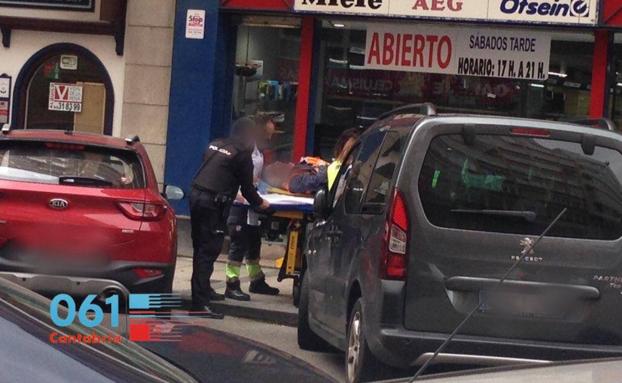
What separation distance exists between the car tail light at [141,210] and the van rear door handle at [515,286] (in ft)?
9.58

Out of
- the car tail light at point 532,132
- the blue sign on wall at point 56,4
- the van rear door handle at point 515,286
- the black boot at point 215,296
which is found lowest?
the black boot at point 215,296

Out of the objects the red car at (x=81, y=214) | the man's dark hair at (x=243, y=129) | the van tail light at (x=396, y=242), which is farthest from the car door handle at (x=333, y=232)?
the man's dark hair at (x=243, y=129)

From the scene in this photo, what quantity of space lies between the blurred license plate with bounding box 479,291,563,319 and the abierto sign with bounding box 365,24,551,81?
25.0 ft

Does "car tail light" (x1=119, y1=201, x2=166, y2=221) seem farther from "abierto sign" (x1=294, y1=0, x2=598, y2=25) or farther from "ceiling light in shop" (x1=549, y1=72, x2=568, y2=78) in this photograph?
"ceiling light in shop" (x1=549, y1=72, x2=568, y2=78)

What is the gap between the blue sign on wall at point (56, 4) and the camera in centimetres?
1528

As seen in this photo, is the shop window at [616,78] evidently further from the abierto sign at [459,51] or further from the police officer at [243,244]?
the police officer at [243,244]

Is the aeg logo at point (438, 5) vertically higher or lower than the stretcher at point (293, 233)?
higher

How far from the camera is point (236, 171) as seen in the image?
411 inches

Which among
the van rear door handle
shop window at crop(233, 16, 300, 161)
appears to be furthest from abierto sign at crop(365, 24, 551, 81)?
the van rear door handle

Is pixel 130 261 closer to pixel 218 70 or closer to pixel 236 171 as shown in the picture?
pixel 236 171

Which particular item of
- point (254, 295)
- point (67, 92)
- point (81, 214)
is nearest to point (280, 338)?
point (254, 295)

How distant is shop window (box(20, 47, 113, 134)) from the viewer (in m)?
15.8

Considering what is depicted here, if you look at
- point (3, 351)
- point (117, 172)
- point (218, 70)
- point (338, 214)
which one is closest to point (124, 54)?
point (218, 70)

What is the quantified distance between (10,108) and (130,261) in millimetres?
7919
